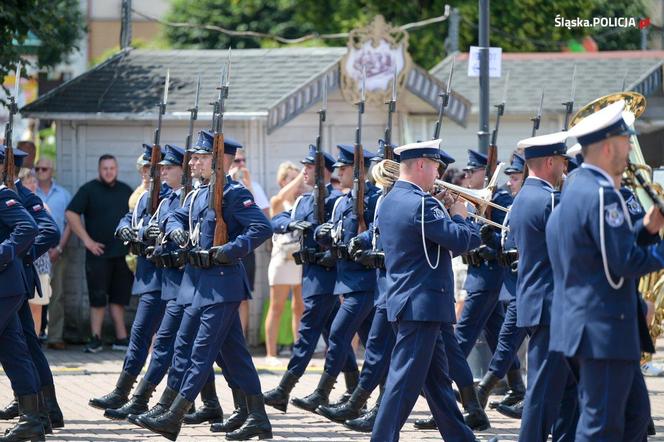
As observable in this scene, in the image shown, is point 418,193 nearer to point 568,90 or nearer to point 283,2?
point 568,90

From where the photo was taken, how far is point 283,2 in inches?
1304

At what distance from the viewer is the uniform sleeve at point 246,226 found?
951cm

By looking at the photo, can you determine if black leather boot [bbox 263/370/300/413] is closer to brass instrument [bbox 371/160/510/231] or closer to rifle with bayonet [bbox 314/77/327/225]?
rifle with bayonet [bbox 314/77/327/225]

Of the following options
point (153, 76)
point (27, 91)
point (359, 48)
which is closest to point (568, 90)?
point (359, 48)

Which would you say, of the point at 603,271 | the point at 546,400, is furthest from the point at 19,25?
the point at 603,271

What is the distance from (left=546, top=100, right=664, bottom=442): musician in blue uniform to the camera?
21.8 feet

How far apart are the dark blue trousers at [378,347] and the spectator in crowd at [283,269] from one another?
3.72 m

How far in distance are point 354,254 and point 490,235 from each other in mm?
1117

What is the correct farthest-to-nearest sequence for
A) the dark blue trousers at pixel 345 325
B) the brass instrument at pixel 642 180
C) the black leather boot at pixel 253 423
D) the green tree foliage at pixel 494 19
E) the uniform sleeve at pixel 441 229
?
the green tree foliage at pixel 494 19, the dark blue trousers at pixel 345 325, the black leather boot at pixel 253 423, the uniform sleeve at pixel 441 229, the brass instrument at pixel 642 180

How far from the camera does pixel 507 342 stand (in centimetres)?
1045

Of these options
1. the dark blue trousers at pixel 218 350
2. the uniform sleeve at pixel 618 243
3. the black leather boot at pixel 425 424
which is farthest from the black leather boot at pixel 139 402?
the uniform sleeve at pixel 618 243

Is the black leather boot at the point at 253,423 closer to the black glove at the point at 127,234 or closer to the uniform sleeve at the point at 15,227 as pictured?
the uniform sleeve at the point at 15,227

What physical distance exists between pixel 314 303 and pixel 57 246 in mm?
4630

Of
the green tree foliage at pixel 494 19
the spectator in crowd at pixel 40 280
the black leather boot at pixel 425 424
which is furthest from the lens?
the green tree foliage at pixel 494 19
